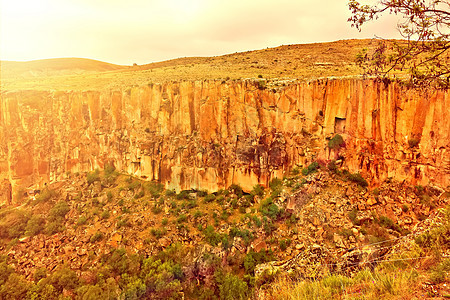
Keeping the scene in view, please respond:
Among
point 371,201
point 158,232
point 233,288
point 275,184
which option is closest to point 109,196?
point 158,232

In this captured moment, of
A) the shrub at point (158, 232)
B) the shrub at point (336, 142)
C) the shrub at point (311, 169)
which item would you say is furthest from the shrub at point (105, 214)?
the shrub at point (336, 142)

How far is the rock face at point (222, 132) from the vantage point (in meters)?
11.9

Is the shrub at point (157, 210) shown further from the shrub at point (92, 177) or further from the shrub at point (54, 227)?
the shrub at point (92, 177)

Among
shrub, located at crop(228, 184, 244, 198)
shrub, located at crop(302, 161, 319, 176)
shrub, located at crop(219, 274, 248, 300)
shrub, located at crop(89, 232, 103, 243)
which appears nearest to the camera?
shrub, located at crop(219, 274, 248, 300)

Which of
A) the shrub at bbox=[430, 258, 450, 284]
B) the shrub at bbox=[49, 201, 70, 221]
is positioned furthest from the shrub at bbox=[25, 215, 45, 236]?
the shrub at bbox=[430, 258, 450, 284]

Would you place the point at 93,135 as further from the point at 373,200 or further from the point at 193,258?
the point at 373,200

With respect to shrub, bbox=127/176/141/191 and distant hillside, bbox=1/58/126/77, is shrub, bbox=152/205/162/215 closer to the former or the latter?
shrub, bbox=127/176/141/191

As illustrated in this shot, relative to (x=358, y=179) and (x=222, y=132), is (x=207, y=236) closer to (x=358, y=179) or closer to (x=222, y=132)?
(x=222, y=132)

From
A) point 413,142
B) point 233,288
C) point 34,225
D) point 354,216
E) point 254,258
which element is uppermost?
point 413,142

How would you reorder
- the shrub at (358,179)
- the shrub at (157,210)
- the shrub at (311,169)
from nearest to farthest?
the shrub at (358,179), the shrub at (311,169), the shrub at (157,210)

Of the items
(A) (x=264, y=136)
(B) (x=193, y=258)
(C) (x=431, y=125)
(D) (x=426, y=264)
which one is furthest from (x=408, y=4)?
A: (B) (x=193, y=258)

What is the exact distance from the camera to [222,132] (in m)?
16.6

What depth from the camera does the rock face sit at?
1187 cm

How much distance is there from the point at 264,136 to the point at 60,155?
17759 millimetres
